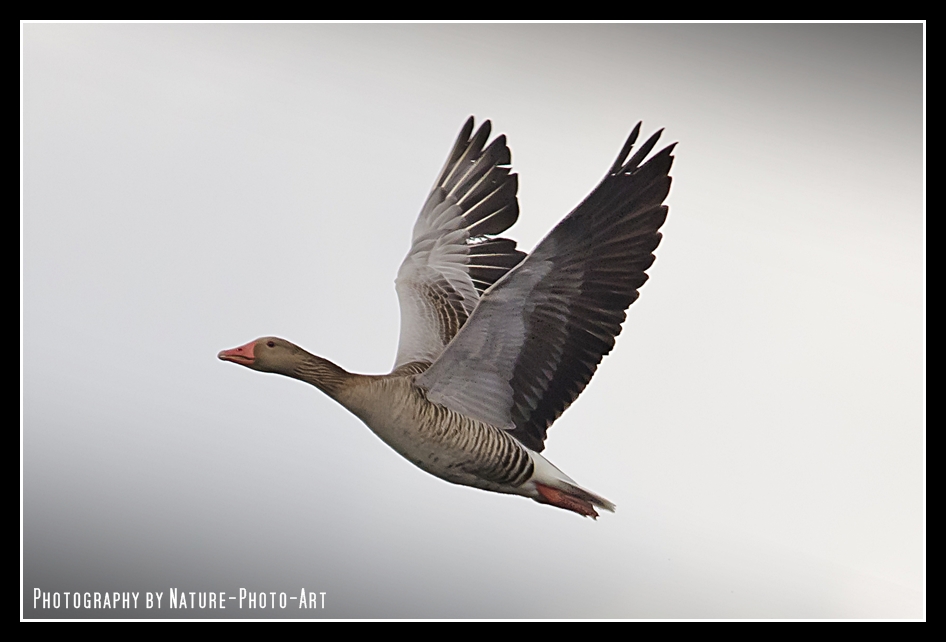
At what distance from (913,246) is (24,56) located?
11.6 ft

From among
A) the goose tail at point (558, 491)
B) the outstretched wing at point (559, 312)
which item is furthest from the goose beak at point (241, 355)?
the goose tail at point (558, 491)

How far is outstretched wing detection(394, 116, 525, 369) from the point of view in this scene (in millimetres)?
3416

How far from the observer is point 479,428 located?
3.06 metres

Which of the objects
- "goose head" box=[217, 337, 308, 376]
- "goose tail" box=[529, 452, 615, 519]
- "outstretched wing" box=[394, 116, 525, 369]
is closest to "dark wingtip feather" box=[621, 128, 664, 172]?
"outstretched wing" box=[394, 116, 525, 369]

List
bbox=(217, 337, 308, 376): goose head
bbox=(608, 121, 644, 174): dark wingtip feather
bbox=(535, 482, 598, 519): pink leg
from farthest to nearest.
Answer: bbox=(535, 482, 598, 519): pink leg, bbox=(217, 337, 308, 376): goose head, bbox=(608, 121, 644, 174): dark wingtip feather

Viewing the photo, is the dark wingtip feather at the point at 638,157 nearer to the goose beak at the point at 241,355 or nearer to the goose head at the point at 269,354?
the goose head at the point at 269,354

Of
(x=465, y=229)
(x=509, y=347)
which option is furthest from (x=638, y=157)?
(x=465, y=229)

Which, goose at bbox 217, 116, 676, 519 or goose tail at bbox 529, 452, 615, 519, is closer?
goose at bbox 217, 116, 676, 519

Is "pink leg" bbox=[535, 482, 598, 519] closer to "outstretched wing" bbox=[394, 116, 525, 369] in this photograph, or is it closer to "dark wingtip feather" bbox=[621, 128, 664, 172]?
"outstretched wing" bbox=[394, 116, 525, 369]

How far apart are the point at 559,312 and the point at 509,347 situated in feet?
0.64

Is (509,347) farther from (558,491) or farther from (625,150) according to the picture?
(625,150)

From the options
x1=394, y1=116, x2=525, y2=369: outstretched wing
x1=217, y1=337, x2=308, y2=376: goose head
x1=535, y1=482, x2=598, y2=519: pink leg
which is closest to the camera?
x1=217, y1=337, x2=308, y2=376: goose head

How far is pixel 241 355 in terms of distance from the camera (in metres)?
3.06

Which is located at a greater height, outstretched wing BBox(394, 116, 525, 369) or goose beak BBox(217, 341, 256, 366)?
outstretched wing BBox(394, 116, 525, 369)
